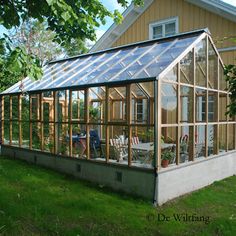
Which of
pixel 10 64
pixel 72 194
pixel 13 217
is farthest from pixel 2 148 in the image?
pixel 10 64

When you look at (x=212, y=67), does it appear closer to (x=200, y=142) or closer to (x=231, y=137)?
(x=200, y=142)

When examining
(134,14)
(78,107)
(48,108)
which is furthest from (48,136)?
(134,14)

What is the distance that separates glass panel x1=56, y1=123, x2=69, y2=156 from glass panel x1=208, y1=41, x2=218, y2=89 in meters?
4.30

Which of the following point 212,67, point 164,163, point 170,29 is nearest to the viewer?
point 164,163

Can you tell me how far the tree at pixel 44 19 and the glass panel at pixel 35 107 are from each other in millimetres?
4866

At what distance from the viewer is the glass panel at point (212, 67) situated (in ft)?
29.0

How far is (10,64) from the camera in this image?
384 centimetres

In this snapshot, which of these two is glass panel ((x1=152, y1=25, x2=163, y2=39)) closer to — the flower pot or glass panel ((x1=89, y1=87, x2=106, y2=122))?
glass panel ((x1=89, y1=87, x2=106, y2=122))

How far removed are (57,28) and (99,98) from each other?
7130mm

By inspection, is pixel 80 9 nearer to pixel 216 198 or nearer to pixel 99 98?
pixel 216 198

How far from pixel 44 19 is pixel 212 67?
542 centimetres

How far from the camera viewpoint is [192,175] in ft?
24.7

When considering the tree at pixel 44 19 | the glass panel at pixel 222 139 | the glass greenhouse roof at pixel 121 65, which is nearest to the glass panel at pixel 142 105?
→ the glass greenhouse roof at pixel 121 65

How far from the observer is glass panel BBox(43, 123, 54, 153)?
959cm
